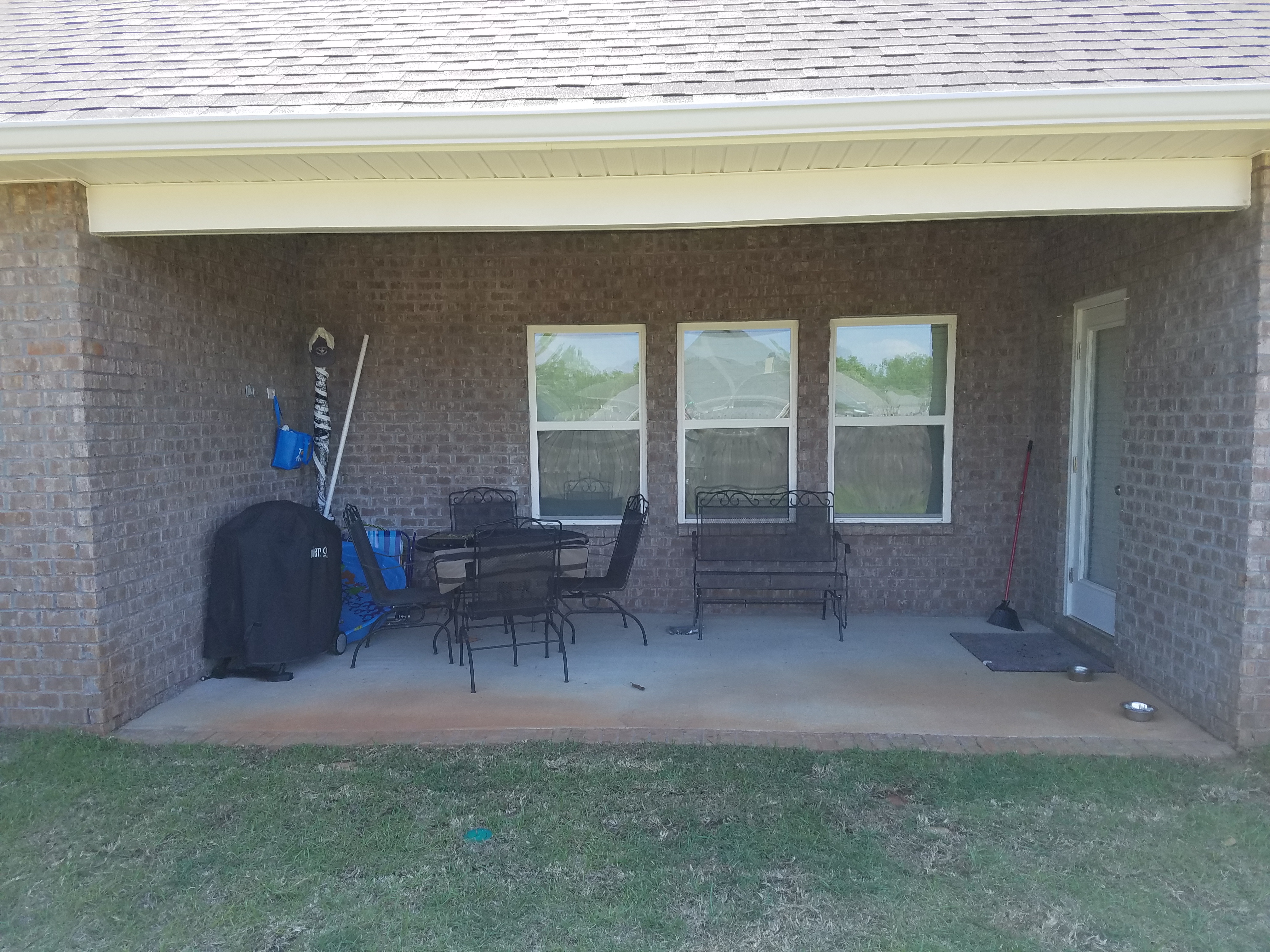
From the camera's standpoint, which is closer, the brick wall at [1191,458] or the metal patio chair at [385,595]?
the brick wall at [1191,458]

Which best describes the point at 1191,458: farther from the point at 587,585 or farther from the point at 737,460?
the point at 587,585

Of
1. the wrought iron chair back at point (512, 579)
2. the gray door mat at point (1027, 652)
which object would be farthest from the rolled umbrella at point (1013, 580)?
the wrought iron chair back at point (512, 579)

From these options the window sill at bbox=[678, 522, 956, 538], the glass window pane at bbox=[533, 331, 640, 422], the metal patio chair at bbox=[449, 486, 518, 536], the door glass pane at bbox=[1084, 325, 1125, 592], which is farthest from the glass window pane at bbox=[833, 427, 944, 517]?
the metal patio chair at bbox=[449, 486, 518, 536]

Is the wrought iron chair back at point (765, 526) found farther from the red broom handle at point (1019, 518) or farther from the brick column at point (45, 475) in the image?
the brick column at point (45, 475)

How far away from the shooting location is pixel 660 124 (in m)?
3.40

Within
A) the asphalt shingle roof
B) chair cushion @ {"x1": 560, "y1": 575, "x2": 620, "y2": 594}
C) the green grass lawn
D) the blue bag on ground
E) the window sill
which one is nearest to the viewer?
the green grass lawn

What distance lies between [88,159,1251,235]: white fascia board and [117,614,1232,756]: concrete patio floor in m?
2.51

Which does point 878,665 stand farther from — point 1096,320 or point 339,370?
point 339,370

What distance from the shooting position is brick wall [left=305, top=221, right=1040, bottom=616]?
610 centimetres

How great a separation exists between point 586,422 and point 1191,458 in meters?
3.99

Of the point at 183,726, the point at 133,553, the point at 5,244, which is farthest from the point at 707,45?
the point at 183,726

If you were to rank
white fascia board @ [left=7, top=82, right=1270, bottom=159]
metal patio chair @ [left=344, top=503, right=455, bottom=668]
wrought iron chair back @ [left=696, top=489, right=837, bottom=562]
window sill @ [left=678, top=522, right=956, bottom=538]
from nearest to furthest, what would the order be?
white fascia board @ [left=7, top=82, right=1270, bottom=159] < metal patio chair @ [left=344, top=503, right=455, bottom=668] < wrought iron chair back @ [left=696, top=489, right=837, bottom=562] < window sill @ [left=678, top=522, right=956, bottom=538]

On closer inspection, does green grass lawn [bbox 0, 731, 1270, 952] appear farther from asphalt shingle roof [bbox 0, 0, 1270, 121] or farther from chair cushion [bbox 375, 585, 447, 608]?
asphalt shingle roof [bbox 0, 0, 1270, 121]

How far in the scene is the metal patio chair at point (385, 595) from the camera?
17.3 ft
